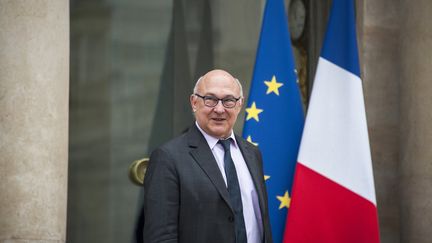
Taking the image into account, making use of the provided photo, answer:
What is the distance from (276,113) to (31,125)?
2017 mm

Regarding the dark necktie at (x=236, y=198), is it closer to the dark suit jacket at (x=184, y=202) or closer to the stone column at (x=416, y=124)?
the dark suit jacket at (x=184, y=202)

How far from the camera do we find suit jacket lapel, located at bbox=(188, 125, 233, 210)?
4.46m

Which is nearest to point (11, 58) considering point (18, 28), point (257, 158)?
point (18, 28)

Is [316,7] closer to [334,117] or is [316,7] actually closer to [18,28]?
[334,117]

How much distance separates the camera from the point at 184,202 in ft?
14.4

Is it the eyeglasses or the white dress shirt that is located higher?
the eyeglasses

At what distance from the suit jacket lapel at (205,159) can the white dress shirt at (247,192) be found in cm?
4

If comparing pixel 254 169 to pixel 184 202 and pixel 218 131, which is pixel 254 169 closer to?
pixel 218 131

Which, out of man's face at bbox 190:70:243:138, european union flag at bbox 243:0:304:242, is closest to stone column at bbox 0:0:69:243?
european union flag at bbox 243:0:304:242

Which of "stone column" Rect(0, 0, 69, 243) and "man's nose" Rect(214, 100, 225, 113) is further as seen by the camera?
"stone column" Rect(0, 0, 69, 243)

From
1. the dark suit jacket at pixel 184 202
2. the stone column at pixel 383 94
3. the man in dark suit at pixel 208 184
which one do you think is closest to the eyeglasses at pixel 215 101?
the man in dark suit at pixel 208 184

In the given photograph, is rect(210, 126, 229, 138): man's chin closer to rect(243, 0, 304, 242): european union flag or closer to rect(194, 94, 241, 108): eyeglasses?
rect(194, 94, 241, 108): eyeglasses

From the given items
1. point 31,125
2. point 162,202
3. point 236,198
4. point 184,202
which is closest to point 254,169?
point 236,198

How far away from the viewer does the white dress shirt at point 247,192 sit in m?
4.57
